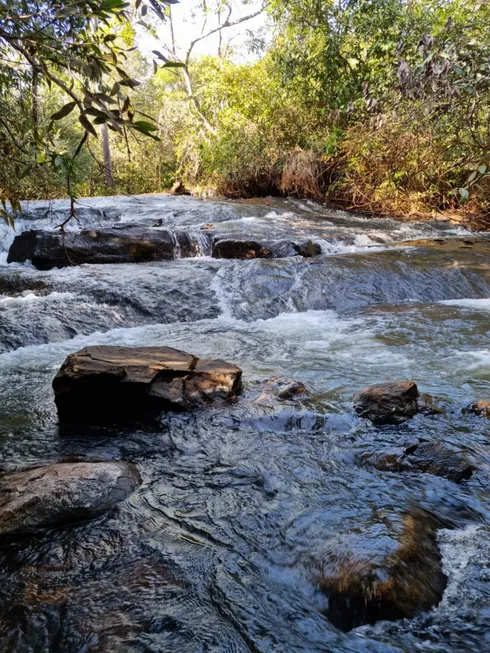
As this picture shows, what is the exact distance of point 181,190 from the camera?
18.0 meters

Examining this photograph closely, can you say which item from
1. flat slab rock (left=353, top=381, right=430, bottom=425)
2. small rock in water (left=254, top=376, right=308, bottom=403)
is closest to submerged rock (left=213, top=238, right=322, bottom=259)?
small rock in water (left=254, top=376, right=308, bottom=403)

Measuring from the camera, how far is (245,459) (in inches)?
128

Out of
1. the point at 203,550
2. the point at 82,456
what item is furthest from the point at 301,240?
the point at 203,550

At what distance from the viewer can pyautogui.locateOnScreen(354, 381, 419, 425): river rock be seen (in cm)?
364

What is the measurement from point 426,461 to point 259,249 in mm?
6386

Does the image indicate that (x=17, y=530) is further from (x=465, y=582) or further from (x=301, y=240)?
(x=301, y=240)

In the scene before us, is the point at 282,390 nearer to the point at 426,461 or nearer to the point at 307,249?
the point at 426,461

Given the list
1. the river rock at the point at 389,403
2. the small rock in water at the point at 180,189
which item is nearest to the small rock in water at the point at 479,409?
the river rock at the point at 389,403

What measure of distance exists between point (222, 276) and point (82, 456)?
5.09 m

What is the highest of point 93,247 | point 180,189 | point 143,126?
point 143,126

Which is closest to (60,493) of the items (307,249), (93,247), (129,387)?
(129,387)

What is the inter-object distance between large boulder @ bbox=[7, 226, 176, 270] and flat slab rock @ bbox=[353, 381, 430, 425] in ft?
20.0

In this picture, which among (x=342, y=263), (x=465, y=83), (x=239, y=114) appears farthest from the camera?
(x=239, y=114)

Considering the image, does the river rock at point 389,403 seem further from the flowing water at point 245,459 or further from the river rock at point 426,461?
the river rock at point 426,461
